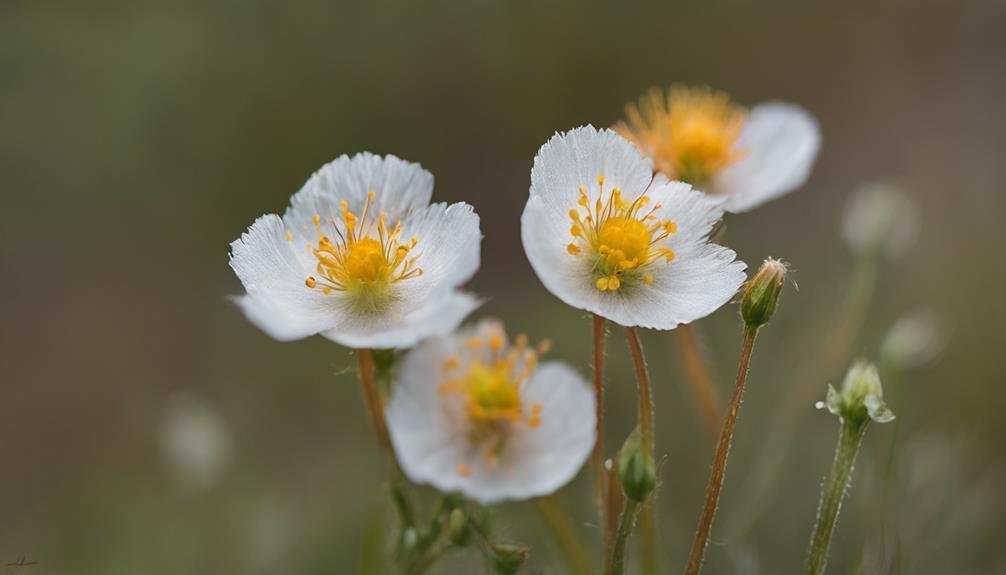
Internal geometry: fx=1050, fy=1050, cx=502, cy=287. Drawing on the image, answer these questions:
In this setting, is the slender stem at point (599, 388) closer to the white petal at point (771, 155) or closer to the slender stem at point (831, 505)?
the slender stem at point (831, 505)

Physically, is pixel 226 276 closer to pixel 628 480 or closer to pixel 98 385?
pixel 98 385

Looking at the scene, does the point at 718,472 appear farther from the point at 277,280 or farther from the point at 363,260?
the point at 277,280

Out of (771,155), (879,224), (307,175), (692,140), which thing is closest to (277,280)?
(692,140)

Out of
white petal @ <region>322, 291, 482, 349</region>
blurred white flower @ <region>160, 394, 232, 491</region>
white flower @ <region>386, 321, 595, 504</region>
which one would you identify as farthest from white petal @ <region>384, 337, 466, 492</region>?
blurred white flower @ <region>160, 394, 232, 491</region>

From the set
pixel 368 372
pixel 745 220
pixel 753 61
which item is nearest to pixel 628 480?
pixel 368 372

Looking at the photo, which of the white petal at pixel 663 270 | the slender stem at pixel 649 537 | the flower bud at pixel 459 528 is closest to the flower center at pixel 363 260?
the white petal at pixel 663 270
